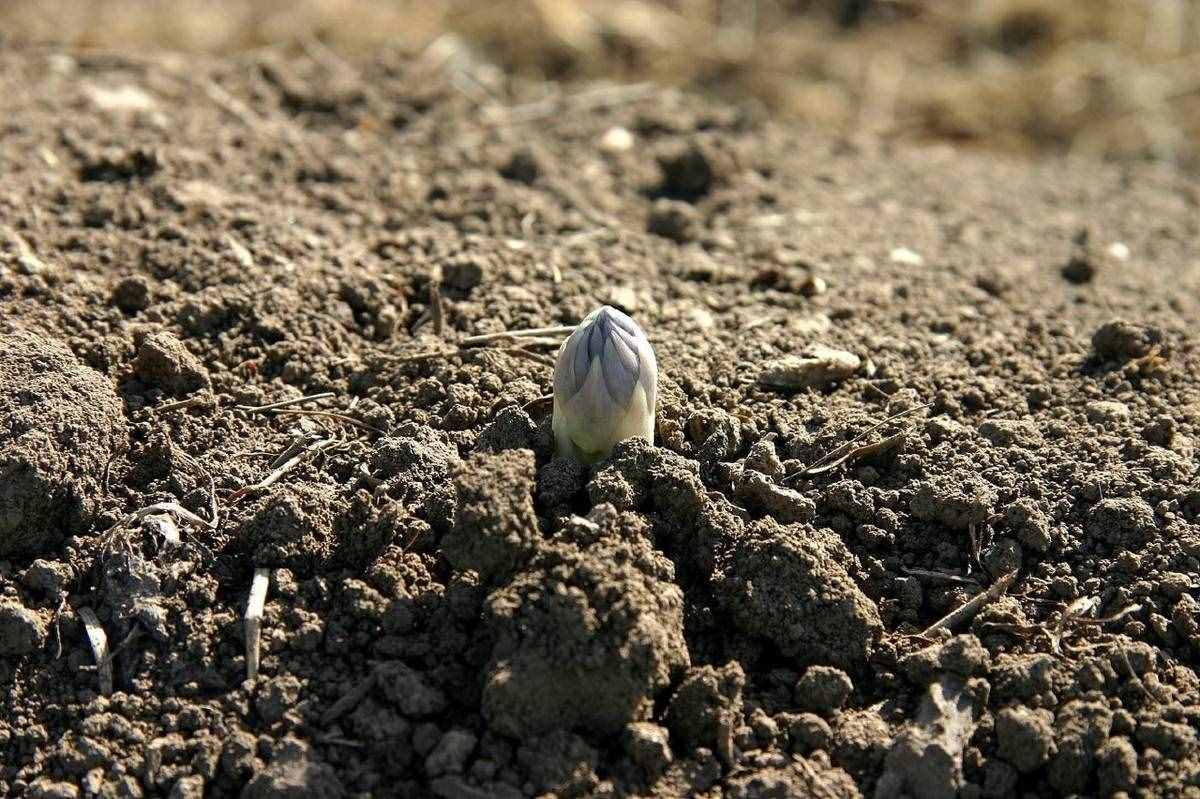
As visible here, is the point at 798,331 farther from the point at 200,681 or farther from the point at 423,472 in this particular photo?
the point at 200,681

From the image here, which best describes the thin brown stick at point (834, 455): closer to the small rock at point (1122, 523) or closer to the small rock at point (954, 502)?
the small rock at point (954, 502)

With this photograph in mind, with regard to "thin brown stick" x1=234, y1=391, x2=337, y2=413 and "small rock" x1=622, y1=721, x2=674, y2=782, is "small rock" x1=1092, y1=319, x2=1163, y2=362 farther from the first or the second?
"thin brown stick" x1=234, y1=391, x2=337, y2=413

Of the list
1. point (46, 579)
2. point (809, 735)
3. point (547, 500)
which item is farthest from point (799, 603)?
point (46, 579)

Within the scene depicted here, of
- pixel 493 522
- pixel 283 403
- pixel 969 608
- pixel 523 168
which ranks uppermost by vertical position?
pixel 523 168

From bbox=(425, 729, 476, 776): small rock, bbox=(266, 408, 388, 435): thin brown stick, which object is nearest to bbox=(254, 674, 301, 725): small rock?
bbox=(425, 729, 476, 776): small rock

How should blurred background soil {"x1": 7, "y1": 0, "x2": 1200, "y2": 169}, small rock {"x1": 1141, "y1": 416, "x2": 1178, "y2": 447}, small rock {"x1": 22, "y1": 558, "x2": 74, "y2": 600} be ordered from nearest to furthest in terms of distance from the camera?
small rock {"x1": 22, "y1": 558, "x2": 74, "y2": 600}
small rock {"x1": 1141, "y1": 416, "x2": 1178, "y2": 447}
blurred background soil {"x1": 7, "y1": 0, "x2": 1200, "y2": 169}

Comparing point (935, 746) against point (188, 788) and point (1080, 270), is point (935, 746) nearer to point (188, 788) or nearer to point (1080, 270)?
point (188, 788)
